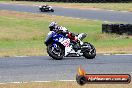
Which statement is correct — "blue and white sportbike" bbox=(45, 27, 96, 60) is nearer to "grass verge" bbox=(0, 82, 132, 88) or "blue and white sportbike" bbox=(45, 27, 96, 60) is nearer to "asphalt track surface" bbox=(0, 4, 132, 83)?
"asphalt track surface" bbox=(0, 4, 132, 83)

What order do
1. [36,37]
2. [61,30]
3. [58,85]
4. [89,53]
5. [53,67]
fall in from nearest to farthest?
[58,85]
[53,67]
[61,30]
[89,53]
[36,37]

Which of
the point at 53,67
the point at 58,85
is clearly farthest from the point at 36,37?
the point at 58,85

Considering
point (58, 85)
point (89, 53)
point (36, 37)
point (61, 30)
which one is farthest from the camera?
point (36, 37)

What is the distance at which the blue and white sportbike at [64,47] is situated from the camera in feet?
45.5

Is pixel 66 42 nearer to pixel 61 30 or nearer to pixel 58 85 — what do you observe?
pixel 61 30

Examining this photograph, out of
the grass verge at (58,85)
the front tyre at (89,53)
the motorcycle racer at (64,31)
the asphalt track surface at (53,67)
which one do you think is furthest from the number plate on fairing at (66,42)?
the grass verge at (58,85)

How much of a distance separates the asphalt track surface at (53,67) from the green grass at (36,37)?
2.37 m

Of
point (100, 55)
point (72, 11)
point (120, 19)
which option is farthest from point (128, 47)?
point (72, 11)

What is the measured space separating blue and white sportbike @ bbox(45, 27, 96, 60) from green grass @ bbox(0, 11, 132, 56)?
2.37 m

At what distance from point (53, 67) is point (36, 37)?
12.9 meters

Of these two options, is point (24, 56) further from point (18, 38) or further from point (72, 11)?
point (72, 11)

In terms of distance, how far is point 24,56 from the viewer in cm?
1503

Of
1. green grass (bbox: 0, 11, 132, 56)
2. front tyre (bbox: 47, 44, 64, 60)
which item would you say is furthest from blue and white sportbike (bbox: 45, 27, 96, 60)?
green grass (bbox: 0, 11, 132, 56)

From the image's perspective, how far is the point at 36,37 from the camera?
→ 25.0m
